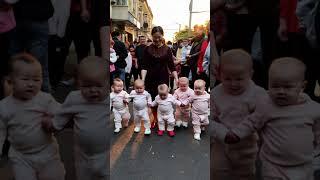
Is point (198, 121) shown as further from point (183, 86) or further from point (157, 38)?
point (157, 38)

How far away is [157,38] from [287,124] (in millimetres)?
921

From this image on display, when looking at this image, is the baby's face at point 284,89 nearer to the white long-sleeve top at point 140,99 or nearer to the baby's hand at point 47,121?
the baby's hand at point 47,121

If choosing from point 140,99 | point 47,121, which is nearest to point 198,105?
point 140,99

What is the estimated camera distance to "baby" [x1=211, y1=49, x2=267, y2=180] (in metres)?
0.97

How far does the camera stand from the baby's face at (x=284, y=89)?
95cm

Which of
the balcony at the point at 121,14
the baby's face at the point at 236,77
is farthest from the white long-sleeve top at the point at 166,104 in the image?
the baby's face at the point at 236,77

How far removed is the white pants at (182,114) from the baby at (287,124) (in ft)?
4.56

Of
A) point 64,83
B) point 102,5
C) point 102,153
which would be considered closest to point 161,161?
point 102,153

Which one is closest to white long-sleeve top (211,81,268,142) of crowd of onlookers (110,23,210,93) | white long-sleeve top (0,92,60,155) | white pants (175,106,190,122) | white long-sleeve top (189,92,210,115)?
crowd of onlookers (110,23,210,93)

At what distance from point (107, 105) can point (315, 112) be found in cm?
58

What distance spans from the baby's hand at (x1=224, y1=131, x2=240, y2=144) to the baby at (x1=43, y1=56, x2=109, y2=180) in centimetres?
35

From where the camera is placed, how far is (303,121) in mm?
961

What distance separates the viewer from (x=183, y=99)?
2.17 metres

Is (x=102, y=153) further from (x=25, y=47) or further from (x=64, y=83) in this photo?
(x=25, y=47)
